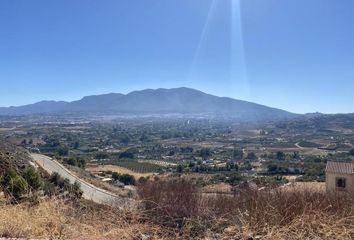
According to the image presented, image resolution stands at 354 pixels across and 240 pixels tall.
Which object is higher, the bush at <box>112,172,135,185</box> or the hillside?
the hillside

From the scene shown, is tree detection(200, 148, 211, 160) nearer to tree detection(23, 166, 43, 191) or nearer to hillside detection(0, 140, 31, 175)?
hillside detection(0, 140, 31, 175)

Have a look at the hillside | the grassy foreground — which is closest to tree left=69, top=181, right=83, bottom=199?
the grassy foreground

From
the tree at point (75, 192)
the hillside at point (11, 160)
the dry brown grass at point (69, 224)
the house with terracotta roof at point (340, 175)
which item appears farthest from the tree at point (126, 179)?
the dry brown grass at point (69, 224)

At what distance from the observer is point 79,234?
3199 mm

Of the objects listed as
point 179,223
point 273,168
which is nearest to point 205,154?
point 273,168

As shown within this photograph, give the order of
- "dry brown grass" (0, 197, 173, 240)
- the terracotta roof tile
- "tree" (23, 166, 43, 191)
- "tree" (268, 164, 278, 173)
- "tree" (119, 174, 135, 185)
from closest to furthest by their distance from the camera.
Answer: "dry brown grass" (0, 197, 173, 240) → "tree" (23, 166, 43, 191) → the terracotta roof tile → "tree" (119, 174, 135, 185) → "tree" (268, 164, 278, 173)

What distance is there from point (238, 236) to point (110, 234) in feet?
3.23

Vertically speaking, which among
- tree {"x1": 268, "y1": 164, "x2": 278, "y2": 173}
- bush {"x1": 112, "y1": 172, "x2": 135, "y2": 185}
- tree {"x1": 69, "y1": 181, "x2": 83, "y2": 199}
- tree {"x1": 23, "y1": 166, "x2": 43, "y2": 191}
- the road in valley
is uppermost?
tree {"x1": 69, "y1": 181, "x2": 83, "y2": 199}

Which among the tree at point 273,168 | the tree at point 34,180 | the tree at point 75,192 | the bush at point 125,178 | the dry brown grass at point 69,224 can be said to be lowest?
the tree at point 273,168

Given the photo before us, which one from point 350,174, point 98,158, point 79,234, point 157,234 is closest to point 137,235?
point 157,234

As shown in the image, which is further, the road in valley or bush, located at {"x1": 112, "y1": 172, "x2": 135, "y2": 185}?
bush, located at {"x1": 112, "y1": 172, "x2": 135, "y2": 185}

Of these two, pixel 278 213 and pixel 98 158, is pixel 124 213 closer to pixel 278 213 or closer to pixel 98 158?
pixel 278 213

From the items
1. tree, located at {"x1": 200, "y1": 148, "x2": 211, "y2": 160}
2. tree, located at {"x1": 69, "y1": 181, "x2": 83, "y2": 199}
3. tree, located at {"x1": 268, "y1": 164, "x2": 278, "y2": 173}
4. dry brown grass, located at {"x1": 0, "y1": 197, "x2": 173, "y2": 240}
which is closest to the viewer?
dry brown grass, located at {"x1": 0, "y1": 197, "x2": 173, "y2": 240}

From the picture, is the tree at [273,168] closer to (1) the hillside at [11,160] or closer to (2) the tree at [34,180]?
(1) the hillside at [11,160]
